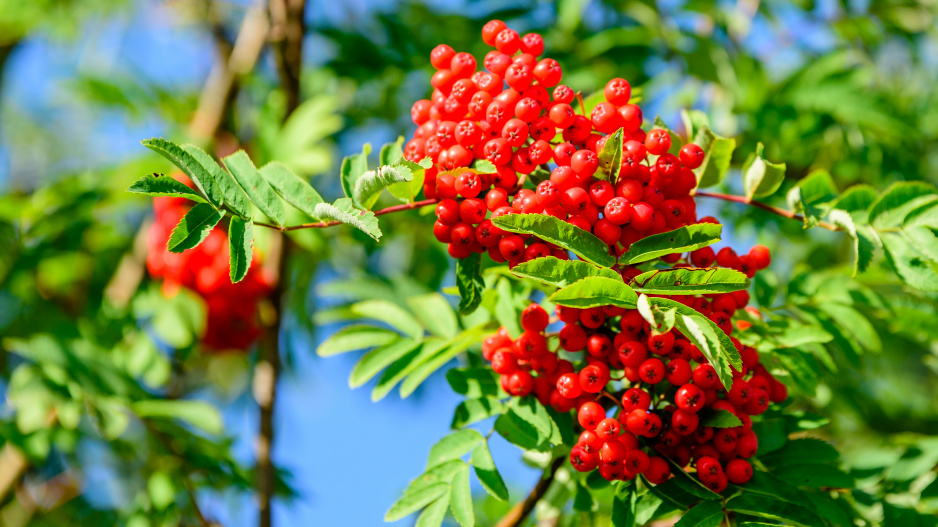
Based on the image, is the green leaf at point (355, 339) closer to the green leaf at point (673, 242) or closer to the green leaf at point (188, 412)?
the green leaf at point (188, 412)

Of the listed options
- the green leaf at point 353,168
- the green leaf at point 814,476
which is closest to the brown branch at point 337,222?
the green leaf at point 353,168

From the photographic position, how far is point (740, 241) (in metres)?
3.23

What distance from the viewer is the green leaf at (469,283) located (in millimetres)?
1499

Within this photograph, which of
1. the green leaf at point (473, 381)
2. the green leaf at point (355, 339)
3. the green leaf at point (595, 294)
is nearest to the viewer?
the green leaf at point (595, 294)

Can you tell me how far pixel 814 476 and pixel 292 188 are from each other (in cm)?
133

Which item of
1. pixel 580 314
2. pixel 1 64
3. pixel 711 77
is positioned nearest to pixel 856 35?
pixel 711 77

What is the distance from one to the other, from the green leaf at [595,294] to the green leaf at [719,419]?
0.33m

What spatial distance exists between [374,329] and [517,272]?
75 centimetres

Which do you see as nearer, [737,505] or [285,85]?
[737,505]

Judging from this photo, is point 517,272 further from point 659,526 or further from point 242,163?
point 659,526

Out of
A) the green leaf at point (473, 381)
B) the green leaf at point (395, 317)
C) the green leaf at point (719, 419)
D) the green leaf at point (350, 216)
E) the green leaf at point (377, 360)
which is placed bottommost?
the green leaf at point (719, 419)

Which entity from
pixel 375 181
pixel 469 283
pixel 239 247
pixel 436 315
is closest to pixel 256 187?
pixel 239 247

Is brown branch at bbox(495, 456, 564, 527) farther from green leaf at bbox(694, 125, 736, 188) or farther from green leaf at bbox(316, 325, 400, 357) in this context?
green leaf at bbox(694, 125, 736, 188)

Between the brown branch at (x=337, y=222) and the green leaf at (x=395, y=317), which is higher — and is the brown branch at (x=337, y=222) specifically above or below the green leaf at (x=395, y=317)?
above
